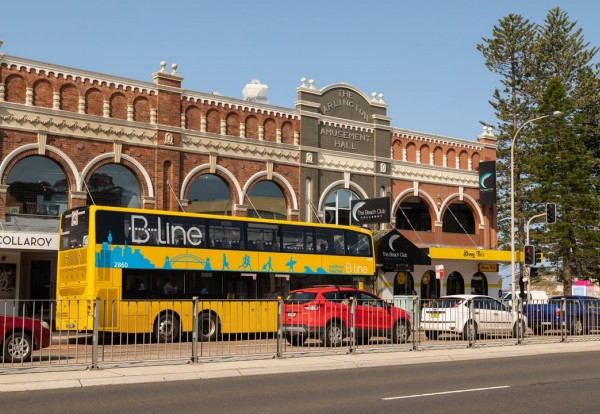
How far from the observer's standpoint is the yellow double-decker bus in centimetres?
2022

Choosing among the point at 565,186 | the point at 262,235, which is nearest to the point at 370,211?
the point at 262,235

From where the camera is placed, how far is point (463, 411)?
1132 cm

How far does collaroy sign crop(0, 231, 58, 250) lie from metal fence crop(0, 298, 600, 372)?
5.68 metres

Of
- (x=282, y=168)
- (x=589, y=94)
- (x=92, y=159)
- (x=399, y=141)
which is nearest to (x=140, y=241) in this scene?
(x=92, y=159)

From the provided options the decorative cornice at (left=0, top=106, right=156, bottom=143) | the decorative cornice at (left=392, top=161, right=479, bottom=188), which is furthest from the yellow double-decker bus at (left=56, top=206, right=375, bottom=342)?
the decorative cornice at (left=392, top=161, right=479, bottom=188)

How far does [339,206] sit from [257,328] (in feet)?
63.9

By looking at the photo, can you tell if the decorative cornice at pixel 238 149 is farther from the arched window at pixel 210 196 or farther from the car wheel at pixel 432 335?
the car wheel at pixel 432 335

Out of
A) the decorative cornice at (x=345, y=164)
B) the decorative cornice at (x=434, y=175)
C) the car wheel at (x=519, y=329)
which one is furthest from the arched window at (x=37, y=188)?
the decorative cornice at (x=434, y=175)

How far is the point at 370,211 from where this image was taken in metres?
37.9

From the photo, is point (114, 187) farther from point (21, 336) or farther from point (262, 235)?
point (21, 336)

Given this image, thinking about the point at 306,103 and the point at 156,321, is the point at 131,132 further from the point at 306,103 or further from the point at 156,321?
the point at 156,321

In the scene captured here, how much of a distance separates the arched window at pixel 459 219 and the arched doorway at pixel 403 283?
15.6ft

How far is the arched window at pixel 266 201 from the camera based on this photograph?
35594 millimetres

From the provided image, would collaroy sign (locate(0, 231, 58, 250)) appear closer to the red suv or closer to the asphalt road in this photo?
the red suv
